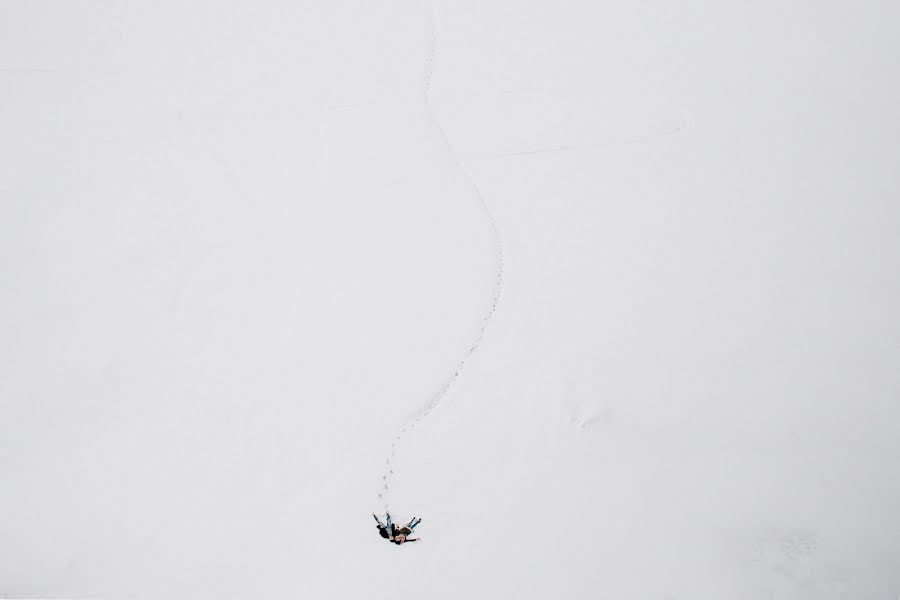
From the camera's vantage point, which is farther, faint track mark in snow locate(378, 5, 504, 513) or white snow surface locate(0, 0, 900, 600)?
faint track mark in snow locate(378, 5, 504, 513)

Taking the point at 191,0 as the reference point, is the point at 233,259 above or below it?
below

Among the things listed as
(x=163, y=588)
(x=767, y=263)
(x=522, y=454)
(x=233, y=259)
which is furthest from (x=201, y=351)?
(x=767, y=263)

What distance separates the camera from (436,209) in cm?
760

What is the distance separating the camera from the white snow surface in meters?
4.26

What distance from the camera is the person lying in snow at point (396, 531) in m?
4.22

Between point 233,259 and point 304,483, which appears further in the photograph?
point 233,259

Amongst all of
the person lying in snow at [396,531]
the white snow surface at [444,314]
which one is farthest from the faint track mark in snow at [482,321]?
the person lying in snow at [396,531]

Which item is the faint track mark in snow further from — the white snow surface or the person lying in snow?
the person lying in snow

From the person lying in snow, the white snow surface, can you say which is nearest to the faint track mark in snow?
the white snow surface

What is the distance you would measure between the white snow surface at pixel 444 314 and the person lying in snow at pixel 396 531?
0.09 meters

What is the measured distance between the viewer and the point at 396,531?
4.22 m

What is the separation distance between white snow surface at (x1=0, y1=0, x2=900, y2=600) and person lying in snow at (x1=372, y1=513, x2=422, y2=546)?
3.5 inches

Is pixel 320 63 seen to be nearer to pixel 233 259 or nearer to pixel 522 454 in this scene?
pixel 233 259

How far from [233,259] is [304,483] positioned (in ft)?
10.0
